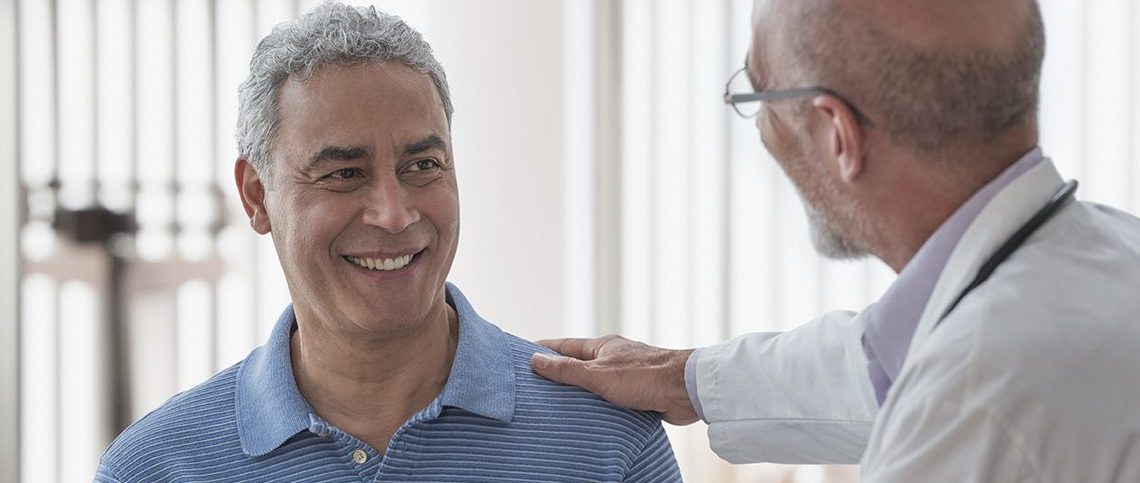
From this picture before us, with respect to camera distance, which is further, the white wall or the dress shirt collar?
the white wall

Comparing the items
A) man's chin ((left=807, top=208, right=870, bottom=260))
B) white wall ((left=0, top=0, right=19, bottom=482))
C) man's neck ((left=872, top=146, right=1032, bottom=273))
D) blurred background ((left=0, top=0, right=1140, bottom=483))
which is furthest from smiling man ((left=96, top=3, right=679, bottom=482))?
white wall ((left=0, top=0, right=19, bottom=482))

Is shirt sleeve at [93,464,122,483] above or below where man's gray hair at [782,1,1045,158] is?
below

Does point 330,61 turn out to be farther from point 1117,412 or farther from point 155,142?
point 155,142

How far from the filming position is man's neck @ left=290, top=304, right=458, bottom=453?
171 centimetres

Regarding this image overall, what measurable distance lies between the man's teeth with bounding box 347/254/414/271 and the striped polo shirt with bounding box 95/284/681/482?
17 centimetres

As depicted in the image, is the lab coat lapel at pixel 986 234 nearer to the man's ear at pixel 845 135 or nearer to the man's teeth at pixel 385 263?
the man's ear at pixel 845 135

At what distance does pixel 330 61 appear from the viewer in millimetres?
1634

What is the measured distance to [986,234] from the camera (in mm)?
1146

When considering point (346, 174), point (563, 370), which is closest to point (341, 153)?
point (346, 174)

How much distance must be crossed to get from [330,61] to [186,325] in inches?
108

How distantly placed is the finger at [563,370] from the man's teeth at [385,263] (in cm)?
26

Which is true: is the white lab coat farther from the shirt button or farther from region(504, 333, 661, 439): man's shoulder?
the shirt button

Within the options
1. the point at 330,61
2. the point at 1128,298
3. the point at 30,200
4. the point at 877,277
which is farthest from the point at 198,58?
the point at 1128,298

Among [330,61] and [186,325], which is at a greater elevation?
[330,61]
